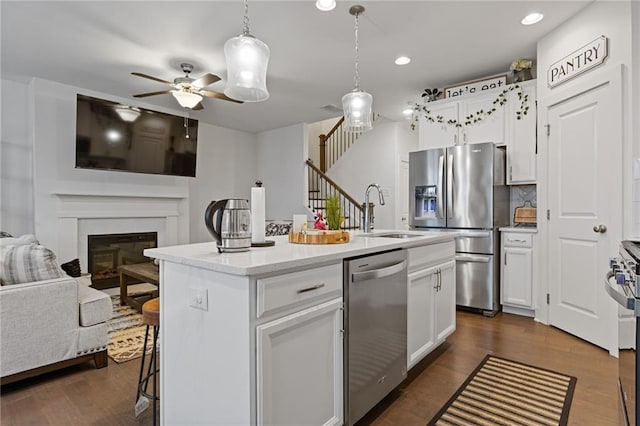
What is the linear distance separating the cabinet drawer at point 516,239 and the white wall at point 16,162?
18.5 ft

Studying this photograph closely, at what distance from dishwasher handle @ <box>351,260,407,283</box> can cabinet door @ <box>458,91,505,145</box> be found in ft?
8.60

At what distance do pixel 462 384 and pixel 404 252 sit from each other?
967mm

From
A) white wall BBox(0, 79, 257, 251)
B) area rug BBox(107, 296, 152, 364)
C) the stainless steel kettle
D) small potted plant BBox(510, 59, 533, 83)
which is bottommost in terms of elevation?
area rug BBox(107, 296, 152, 364)

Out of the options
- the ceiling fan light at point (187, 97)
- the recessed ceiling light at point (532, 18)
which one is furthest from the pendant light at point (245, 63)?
the recessed ceiling light at point (532, 18)

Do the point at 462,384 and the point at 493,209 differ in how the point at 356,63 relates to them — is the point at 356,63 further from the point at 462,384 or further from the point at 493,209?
the point at 462,384

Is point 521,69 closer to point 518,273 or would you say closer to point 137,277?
point 518,273

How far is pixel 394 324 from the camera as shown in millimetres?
1932

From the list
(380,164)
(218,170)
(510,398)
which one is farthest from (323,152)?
(510,398)

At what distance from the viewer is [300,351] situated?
4.54 feet

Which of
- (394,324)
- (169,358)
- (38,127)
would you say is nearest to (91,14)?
(38,127)

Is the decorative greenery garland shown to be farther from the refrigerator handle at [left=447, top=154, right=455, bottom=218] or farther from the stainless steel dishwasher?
the stainless steel dishwasher

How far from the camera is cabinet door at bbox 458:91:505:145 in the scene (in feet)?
12.5

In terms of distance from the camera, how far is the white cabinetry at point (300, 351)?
124cm

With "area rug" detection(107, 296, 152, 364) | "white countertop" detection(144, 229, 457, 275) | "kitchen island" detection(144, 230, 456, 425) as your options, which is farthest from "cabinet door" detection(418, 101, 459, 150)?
"area rug" detection(107, 296, 152, 364)
